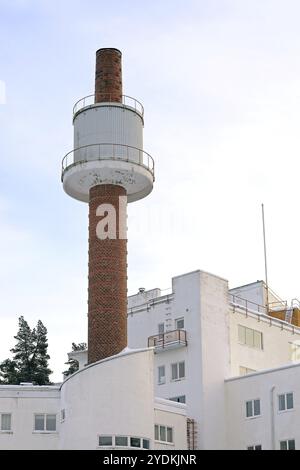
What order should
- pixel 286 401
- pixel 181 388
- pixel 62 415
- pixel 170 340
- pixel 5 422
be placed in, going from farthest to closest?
pixel 170 340
pixel 181 388
pixel 286 401
pixel 5 422
pixel 62 415

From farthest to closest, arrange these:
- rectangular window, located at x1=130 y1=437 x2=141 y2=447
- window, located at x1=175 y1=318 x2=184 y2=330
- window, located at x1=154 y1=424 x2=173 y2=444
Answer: window, located at x1=175 y1=318 x2=184 y2=330, window, located at x1=154 y1=424 x2=173 y2=444, rectangular window, located at x1=130 y1=437 x2=141 y2=447

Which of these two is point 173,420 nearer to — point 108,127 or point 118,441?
point 118,441

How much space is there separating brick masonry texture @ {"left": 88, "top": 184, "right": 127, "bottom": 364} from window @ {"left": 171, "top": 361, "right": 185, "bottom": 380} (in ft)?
21.0

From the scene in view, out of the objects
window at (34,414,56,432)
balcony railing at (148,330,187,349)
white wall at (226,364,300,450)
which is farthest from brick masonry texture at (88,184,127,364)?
white wall at (226,364,300,450)

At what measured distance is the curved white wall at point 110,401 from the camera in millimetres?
55406

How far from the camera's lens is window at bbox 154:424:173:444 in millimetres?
59156

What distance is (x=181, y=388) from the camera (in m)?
66.5

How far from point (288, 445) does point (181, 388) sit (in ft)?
29.6

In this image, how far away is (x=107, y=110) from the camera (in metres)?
65.5

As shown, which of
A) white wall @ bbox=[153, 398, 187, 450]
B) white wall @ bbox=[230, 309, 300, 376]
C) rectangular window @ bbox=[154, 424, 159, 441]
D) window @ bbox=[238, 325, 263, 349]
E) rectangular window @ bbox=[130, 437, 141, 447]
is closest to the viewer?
rectangular window @ bbox=[130, 437, 141, 447]

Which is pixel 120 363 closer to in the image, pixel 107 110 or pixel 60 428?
pixel 60 428

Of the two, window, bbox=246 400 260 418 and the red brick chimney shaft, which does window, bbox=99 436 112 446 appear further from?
window, bbox=246 400 260 418

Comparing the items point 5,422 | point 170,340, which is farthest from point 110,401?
point 170,340

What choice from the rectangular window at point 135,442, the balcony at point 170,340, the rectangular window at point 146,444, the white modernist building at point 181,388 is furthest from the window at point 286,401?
the rectangular window at point 135,442
